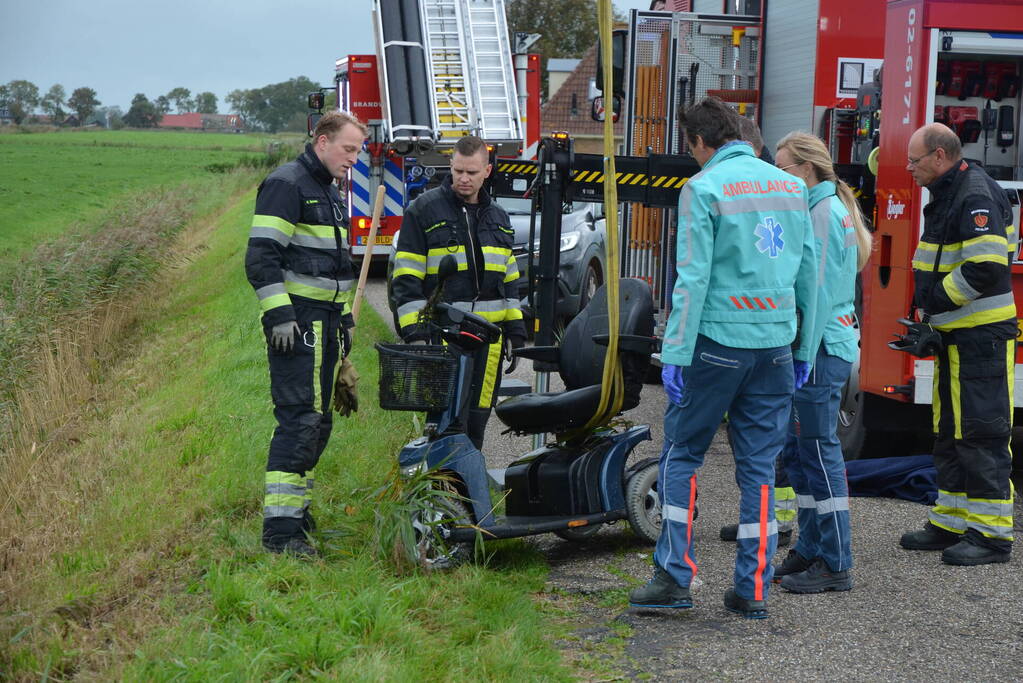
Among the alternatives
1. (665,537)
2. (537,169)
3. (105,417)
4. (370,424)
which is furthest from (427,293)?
(105,417)

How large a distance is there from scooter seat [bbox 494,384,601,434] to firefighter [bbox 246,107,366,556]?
843 millimetres

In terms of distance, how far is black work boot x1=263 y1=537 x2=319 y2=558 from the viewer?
16.9ft

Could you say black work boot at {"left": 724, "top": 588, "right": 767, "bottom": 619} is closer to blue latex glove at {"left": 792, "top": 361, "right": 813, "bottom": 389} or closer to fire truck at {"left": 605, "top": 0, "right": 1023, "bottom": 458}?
blue latex glove at {"left": 792, "top": 361, "right": 813, "bottom": 389}

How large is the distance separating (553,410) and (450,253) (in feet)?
3.36

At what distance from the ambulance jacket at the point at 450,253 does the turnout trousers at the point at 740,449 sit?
1545 millimetres

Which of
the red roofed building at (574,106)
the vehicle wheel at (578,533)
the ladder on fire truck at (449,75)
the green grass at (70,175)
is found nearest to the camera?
the vehicle wheel at (578,533)

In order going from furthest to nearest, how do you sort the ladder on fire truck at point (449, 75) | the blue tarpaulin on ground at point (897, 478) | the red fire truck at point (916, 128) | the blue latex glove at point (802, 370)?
the ladder on fire truck at point (449, 75) → the blue tarpaulin on ground at point (897, 478) → the red fire truck at point (916, 128) → the blue latex glove at point (802, 370)

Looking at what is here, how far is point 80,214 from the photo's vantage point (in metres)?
25.6

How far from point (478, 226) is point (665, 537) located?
198cm

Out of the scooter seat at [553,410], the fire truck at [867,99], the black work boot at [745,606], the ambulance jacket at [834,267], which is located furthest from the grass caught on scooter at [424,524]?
the fire truck at [867,99]

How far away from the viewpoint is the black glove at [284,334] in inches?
198

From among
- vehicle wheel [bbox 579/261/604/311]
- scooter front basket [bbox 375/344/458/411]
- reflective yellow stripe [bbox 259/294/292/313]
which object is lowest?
vehicle wheel [bbox 579/261/604/311]

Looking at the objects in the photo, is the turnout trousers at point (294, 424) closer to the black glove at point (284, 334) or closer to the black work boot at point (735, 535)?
the black glove at point (284, 334)

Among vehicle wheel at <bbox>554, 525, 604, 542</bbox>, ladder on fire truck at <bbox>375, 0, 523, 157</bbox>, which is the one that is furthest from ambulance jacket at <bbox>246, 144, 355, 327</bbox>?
ladder on fire truck at <bbox>375, 0, 523, 157</bbox>
